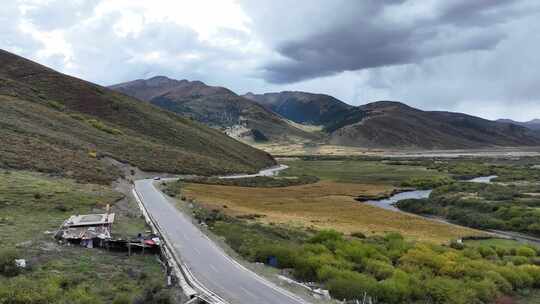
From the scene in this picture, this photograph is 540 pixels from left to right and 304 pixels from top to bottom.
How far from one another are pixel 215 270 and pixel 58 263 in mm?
10286

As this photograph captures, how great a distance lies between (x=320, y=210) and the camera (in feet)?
248

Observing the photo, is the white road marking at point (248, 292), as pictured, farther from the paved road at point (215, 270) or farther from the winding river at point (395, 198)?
the winding river at point (395, 198)

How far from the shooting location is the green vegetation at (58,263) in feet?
75.6

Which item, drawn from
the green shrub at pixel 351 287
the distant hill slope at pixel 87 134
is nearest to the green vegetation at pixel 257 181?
the distant hill slope at pixel 87 134

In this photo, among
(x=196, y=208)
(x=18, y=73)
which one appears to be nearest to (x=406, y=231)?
(x=196, y=208)

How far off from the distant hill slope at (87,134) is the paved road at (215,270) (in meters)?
30.6

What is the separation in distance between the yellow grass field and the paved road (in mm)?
16490

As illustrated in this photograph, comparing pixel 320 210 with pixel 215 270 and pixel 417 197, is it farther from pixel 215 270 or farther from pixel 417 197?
pixel 215 270

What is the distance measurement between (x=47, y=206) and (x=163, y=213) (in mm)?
12517

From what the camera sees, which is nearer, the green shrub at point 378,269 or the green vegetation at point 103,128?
the green shrub at point 378,269

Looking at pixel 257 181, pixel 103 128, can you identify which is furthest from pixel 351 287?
pixel 103 128

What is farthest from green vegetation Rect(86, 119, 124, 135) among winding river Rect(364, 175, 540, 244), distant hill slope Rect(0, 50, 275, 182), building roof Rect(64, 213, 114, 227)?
building roof Rect(64, 213, 114, 227)

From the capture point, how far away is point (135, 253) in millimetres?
34688

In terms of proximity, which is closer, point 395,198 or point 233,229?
point 233,229
